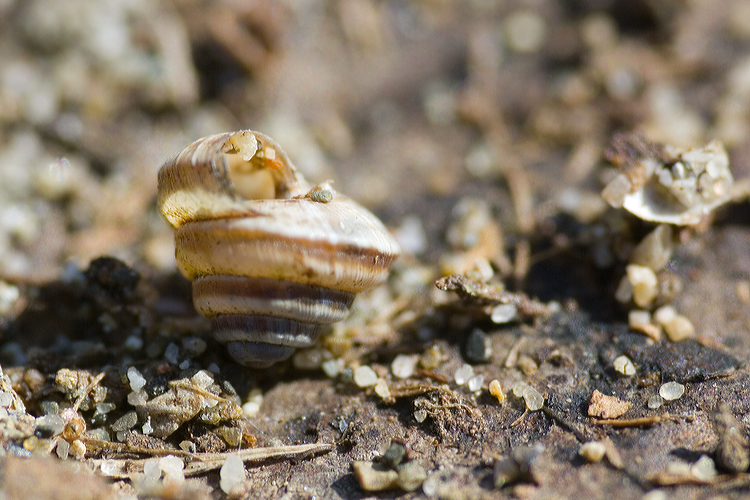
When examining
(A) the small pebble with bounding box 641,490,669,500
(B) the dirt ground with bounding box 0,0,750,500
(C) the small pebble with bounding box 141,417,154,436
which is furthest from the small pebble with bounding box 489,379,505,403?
(C) the small pebble with bounding box 141,417,154,436

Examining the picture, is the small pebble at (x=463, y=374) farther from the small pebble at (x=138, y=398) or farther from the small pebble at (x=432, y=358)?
the small pebble at (x=138, y=398)

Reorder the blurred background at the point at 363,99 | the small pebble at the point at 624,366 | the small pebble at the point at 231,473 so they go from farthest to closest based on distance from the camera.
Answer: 1. the blurred background at the point at 363,99
2. the small pebble at the point at 624,366
3. the small pebble at the point at 231,473

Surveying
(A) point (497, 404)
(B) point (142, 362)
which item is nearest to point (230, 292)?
(B) point (142, 362)

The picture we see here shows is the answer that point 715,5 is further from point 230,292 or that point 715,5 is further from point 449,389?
point 230,292

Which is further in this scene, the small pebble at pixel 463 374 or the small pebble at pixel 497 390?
the small pebble at pixel 463 374

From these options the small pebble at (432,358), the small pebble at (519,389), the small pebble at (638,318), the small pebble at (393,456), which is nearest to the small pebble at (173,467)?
the small pebble at (393,456)

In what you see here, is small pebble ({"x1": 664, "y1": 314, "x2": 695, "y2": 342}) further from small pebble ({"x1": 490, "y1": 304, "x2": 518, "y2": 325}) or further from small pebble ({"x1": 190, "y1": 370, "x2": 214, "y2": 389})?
small pebble ({"x1": 190, "y1": 370, "x2": 214, "y2": 389})

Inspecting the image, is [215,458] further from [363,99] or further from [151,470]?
[363,99]
